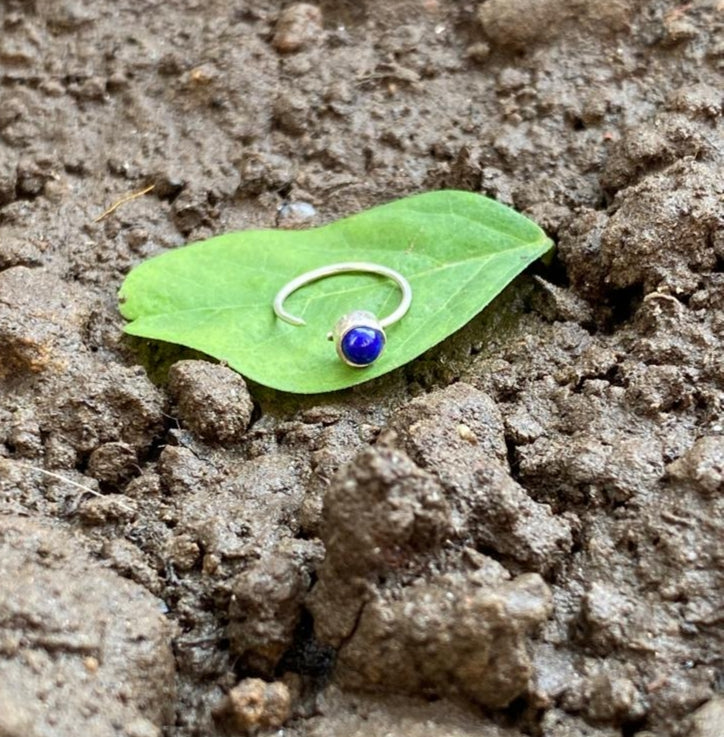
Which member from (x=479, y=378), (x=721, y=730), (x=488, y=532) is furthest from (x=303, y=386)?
Answer: (x=721, y=730)

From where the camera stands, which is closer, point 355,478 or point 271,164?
point 355,478

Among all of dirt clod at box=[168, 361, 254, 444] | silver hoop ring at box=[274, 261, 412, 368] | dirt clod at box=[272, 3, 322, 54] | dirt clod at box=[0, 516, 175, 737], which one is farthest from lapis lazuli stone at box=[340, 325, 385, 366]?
dirt clod at box=[272, 3, 322, 54]

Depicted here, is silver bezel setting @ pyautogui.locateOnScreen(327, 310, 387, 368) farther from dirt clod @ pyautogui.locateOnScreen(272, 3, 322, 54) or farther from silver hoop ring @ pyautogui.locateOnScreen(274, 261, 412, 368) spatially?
dirt clod @ pyautogui.locateOnScreen(272, 3, 322, 54)

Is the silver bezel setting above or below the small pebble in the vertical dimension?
above

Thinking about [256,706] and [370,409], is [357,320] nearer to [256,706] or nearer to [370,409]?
[370,409]

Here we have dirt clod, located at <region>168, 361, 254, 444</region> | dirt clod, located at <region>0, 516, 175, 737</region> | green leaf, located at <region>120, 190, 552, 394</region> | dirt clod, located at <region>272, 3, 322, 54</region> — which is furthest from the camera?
dirt clod, located at <region>272, 3, 322, 54</region>

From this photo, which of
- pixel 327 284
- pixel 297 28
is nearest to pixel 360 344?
pixel 327 284

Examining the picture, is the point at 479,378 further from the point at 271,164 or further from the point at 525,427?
the point at 271,164
